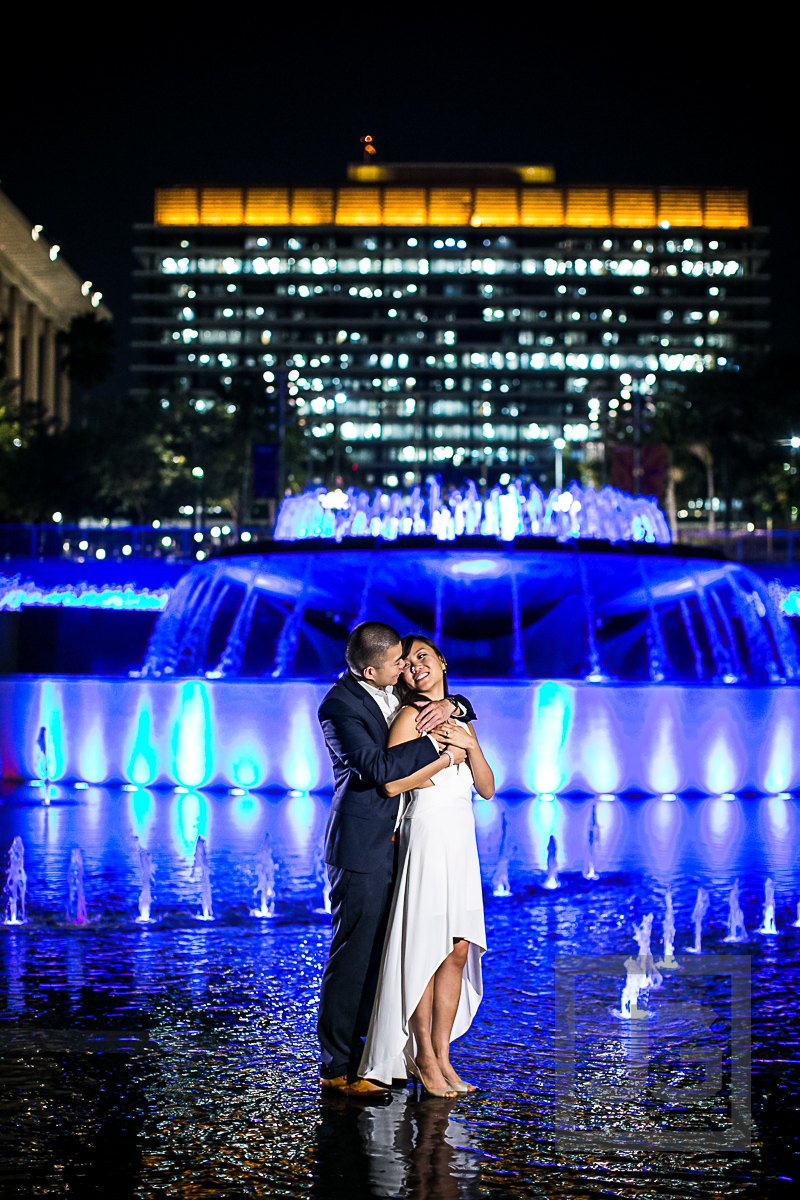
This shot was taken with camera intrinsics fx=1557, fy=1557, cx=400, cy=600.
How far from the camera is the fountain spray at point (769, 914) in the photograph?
8.03 m

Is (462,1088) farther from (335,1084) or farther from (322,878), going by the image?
(322,878)

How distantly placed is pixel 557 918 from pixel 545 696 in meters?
5.34

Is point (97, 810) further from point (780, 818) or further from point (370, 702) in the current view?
point (370, 702)

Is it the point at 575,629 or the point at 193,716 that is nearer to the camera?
the point at 193,716

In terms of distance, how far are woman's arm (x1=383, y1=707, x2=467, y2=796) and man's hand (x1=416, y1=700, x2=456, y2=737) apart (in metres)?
0.03

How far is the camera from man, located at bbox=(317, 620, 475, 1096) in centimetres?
514

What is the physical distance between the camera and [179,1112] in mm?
4918

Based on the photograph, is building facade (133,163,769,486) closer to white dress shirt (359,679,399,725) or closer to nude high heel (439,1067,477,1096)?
white dress shirt (359,679,399,725)

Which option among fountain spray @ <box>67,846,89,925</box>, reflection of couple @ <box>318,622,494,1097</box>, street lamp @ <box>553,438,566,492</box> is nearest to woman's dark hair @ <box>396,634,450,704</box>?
reflection of couple @ <box>318,622,494,1097</box>

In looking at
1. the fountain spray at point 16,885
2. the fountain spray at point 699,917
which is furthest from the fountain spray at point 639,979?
the fountain spray at point 16,885

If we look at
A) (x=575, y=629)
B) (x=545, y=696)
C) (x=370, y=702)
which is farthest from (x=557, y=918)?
(x=575, y=629)

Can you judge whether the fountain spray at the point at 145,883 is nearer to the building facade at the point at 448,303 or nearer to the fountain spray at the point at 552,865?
the fountain spray at the point at 552,865

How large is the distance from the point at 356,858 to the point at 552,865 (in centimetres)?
481

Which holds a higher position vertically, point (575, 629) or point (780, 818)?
point (575, 629)
